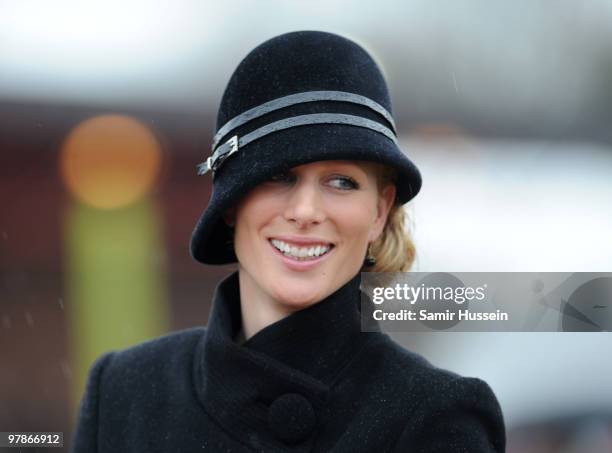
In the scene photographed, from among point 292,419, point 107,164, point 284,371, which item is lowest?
point 292,419

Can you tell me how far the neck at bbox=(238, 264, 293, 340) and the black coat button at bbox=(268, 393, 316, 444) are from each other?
0.20m

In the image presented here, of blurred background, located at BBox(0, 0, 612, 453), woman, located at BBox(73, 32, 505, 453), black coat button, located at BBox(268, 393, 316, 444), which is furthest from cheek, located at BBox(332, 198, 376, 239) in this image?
blurred background, located at BBox(0, 0, 612, 453)

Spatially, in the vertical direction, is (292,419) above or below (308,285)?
below

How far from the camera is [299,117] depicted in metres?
1.79

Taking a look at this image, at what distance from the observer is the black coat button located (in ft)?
5.92

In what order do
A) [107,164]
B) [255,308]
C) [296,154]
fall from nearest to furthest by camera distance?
1. [296,154]
2. [255,308]
3. [107,164]

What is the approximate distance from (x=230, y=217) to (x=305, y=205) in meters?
0.28

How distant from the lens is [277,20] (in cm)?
497

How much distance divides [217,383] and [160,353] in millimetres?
312

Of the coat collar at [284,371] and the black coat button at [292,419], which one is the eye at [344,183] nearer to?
the coat collar at [284,371]

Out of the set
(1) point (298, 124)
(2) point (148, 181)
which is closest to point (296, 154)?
(1) point (298, 124)

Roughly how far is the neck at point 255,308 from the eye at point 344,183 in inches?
11.8

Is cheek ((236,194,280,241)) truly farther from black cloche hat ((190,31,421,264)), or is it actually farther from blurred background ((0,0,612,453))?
blurred background ((0,0,612,453))

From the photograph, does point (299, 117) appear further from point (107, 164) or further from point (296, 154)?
point (107, 164)
